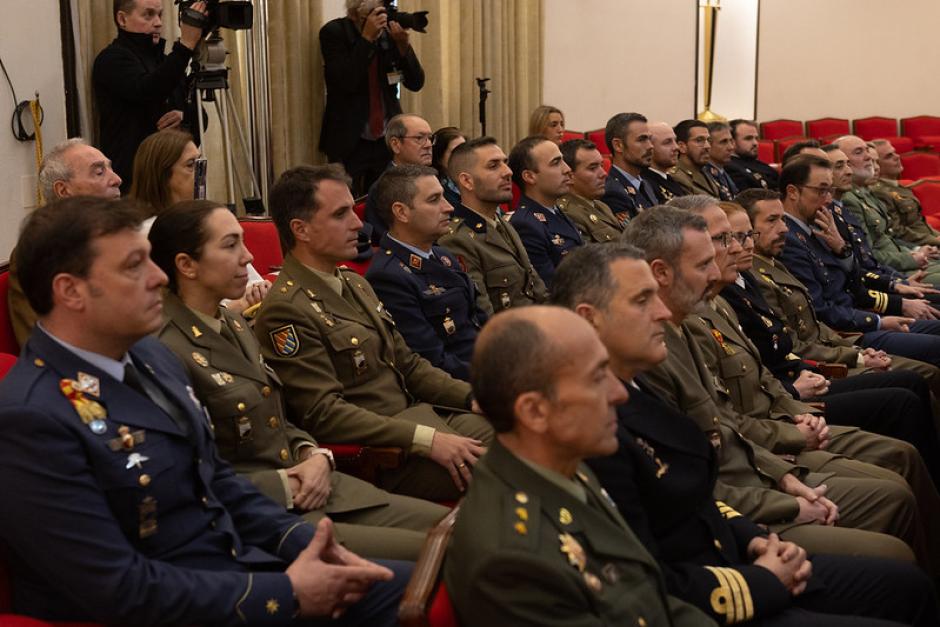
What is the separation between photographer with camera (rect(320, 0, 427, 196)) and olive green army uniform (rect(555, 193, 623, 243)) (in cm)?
146

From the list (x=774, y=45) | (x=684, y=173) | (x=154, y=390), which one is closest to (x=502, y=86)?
(x=684, y=173)

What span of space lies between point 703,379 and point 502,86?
6288 millimetres

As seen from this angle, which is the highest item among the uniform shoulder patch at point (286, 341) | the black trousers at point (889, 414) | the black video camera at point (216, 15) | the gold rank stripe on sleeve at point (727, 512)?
the black video camera at point (216, 15)

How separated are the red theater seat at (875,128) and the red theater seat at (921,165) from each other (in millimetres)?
1399

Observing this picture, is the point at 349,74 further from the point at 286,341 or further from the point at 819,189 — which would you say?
the point at 286,341

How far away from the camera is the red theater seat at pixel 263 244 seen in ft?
11.9

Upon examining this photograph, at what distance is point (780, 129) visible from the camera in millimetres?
11102

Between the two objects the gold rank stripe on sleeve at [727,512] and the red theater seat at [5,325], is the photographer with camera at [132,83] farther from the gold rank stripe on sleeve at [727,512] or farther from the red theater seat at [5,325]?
the gold rank stripe on sleeve at [727,512]

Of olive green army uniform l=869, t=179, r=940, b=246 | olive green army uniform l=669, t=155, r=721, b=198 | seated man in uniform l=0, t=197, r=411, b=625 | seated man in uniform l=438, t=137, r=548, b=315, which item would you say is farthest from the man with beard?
seated man in uniform l=0, t=197, r=411, b=625

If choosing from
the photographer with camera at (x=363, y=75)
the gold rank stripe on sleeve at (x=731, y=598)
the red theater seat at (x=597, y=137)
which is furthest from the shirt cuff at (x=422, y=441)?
the red theater seat at (x=597, y=137)

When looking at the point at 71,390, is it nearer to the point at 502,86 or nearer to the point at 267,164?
the point at 267,164

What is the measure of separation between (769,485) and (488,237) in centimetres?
173

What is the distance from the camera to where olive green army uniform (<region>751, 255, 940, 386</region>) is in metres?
4.04

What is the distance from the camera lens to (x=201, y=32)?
4426 millimetres
